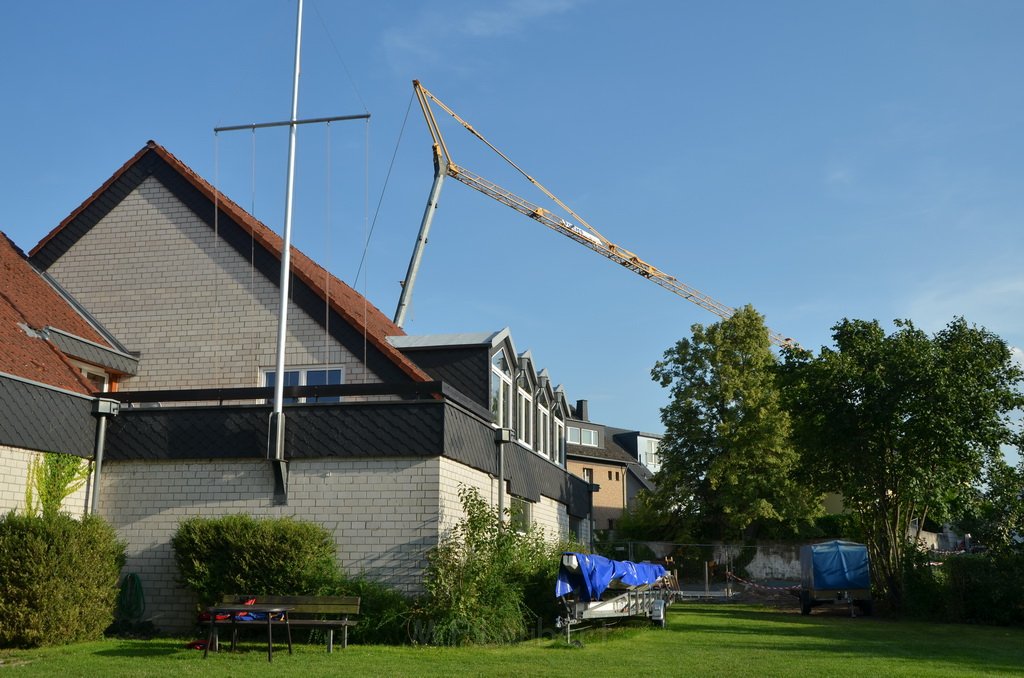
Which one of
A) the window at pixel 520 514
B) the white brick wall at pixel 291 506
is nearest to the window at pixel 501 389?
the window at pixel 520 514

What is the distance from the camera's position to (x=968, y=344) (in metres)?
26.2

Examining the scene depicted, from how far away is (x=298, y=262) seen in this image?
2334cm

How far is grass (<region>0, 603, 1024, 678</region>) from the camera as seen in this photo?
1253cm

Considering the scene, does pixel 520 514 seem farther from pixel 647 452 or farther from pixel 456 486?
pixel 647 452

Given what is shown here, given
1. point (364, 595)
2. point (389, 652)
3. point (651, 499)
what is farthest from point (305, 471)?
point (651, 499)

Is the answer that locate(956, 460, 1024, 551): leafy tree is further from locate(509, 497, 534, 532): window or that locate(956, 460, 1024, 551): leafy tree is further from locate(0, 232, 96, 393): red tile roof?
locate(0, 232, 96, 393): red tile roof

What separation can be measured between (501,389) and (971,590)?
42.8 feet

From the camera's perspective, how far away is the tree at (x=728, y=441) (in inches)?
1692

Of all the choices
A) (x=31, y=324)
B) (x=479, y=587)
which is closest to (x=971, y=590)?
(x=479, y=587)

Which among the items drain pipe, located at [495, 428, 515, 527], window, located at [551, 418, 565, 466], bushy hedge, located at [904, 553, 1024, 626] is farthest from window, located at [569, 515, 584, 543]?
drain pipe, located at [495, 428, 515, 527]

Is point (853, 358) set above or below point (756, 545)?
above

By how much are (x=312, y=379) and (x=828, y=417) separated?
1408 centimetres

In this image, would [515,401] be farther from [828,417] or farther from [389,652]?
[389,652]

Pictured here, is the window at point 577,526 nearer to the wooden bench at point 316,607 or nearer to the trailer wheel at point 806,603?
the trailer wheel at point 806,603
